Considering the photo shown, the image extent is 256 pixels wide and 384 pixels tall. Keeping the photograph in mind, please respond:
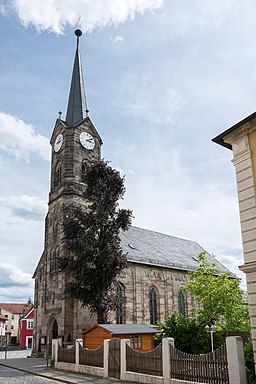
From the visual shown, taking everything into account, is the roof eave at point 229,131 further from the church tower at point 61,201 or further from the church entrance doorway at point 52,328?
the church entrance doorway at point 52,328

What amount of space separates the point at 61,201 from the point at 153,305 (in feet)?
43.0

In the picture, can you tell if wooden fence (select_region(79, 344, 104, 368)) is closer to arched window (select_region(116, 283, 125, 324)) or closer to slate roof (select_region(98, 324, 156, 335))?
slate roof (select_region(98, 324, 156, 335))

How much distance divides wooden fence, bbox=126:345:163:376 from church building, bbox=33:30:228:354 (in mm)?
13215

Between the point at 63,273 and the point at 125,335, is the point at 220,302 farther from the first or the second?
the point at 63,273

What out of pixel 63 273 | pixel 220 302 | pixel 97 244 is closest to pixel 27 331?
pixel 63 273

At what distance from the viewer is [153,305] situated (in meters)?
34.7

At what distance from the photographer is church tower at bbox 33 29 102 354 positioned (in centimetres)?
3042

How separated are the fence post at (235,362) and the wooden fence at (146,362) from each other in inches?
137

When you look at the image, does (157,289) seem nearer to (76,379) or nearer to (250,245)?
(76,379)

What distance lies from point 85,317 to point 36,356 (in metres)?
6.17

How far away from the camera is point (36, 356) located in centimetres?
3078

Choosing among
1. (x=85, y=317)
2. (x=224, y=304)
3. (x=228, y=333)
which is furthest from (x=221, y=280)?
(x=85, y=317)

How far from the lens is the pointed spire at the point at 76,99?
1513 inches

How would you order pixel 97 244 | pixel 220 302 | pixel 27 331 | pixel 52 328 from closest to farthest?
pixel 97 244, pixel 220 302, pixel 52 328, pixel 27 331
